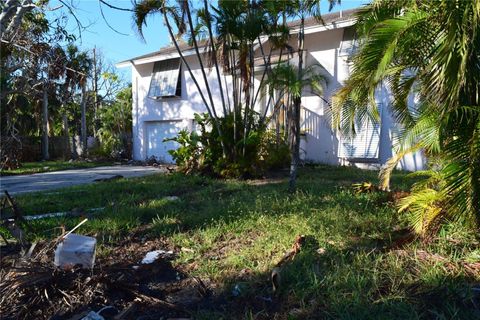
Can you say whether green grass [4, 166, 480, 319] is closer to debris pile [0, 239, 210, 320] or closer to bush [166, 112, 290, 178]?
debris pile [0, 239, 210, 320]

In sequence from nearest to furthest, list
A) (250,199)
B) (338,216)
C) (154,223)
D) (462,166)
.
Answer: (462,166) → (338,216) → (154,223) → (250,199)

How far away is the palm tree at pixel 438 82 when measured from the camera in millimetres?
4203

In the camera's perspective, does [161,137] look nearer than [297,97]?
No

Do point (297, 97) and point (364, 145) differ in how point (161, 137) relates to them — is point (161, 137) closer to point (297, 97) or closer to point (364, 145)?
point (364, 145)

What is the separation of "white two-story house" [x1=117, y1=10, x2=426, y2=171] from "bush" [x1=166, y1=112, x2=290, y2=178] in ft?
5.61

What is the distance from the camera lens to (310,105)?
49.5 ft

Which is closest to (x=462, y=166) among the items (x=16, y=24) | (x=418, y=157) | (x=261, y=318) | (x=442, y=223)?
(x=442, y=223)

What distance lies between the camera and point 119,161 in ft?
67.7

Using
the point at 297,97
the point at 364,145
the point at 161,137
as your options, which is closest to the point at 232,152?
the point at 297,97

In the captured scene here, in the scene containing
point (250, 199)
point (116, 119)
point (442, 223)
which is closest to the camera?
point (442, 223)

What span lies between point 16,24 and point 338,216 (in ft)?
15.9

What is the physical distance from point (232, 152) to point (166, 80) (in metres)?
9.08

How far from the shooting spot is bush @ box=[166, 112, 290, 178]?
11.1m

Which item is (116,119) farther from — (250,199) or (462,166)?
(462,166)
